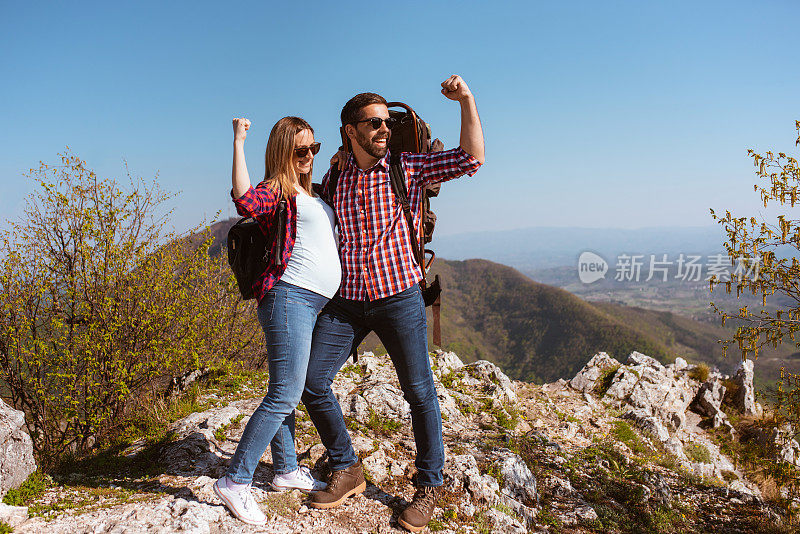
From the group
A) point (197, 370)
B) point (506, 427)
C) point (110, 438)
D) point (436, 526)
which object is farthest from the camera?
point (197, 370)

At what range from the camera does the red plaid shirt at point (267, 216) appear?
108 inches

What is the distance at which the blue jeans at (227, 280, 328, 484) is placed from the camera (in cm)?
287

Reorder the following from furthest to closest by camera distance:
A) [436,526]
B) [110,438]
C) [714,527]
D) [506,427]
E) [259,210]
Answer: [506,427]
[110,438]
[714,527]
[436,526]
[259,210]

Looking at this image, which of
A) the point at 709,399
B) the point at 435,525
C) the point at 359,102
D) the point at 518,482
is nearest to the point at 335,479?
the point at 435,525

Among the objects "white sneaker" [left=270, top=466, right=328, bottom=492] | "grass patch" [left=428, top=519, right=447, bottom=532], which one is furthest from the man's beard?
"grass patch" [left=428, top=519, right=447, bottom=532]

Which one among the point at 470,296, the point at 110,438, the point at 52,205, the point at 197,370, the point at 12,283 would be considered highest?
the point at 52,205

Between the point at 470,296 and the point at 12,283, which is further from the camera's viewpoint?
the point at 470,296

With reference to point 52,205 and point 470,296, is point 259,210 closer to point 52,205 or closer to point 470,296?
point 52,205

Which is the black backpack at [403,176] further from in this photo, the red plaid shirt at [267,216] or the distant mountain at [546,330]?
the distant mountain at [546,330]

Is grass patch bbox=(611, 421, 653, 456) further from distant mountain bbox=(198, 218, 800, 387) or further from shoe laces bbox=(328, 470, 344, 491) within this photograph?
distant mountain bbox=(198, 218, 800, 387)

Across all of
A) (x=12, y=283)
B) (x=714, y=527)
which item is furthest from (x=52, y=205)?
(x=714, y=527)

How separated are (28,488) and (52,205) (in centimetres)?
366

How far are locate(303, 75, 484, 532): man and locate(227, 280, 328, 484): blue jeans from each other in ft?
0.61

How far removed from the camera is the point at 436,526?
3.43 m
